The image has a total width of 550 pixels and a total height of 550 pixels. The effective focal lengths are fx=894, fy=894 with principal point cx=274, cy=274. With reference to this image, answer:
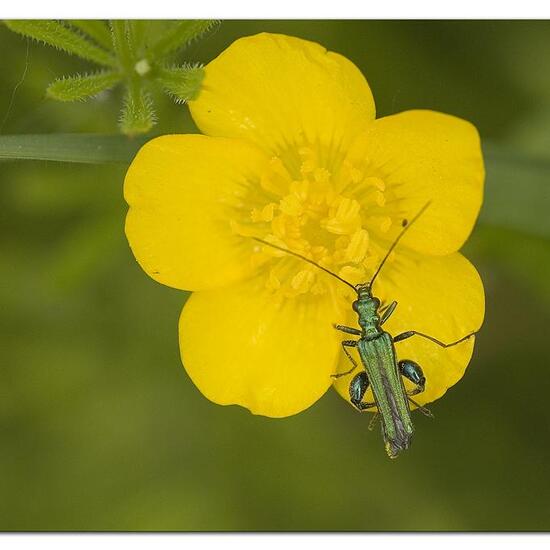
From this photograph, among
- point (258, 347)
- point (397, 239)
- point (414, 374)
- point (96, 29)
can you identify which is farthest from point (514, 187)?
point (96, 29)

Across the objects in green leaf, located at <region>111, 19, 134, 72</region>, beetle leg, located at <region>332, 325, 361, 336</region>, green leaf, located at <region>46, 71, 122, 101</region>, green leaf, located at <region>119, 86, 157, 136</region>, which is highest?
green leaf, located at <region>111, 19, 134, 72</region>

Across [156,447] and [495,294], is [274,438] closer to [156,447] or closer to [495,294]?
[156,447]

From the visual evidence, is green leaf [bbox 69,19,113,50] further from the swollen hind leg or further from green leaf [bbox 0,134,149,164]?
the swollen hind leg

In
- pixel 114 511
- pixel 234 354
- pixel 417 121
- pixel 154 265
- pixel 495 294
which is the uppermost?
pixel 417 121

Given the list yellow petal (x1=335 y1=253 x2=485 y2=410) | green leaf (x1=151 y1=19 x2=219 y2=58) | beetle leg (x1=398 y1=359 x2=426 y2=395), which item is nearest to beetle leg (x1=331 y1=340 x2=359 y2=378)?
yellow petal (x1=335 y1=253 x2=485 y2=410)

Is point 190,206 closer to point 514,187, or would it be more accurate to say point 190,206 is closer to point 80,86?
point 80,86

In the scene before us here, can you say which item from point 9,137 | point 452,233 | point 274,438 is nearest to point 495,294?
point 274,438

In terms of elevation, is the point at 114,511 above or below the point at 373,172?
below
